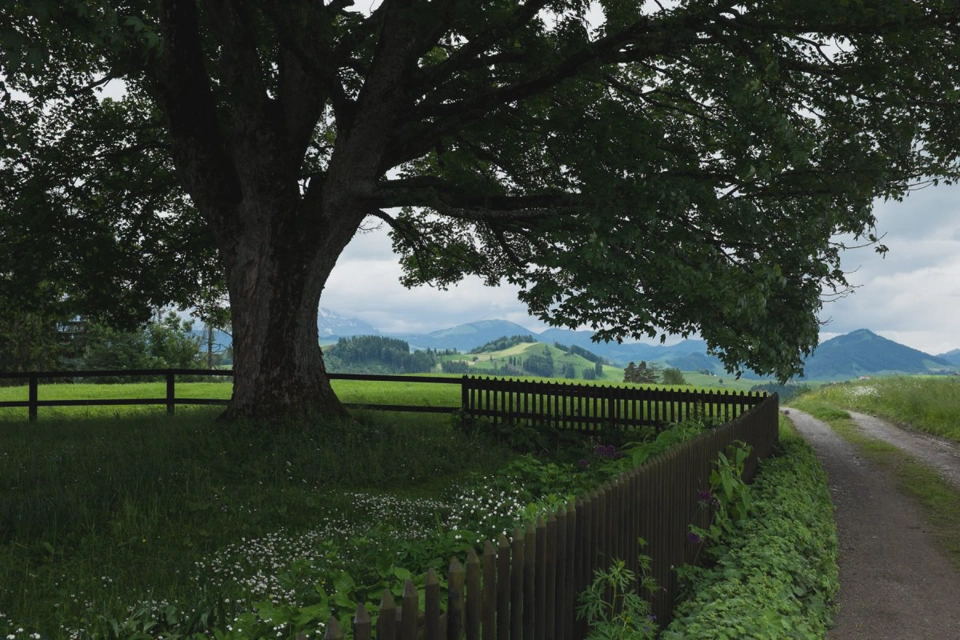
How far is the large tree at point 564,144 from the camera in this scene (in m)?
11.7

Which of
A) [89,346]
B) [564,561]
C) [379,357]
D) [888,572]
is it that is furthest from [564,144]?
[379,357]

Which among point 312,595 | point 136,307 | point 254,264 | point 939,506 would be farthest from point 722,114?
point 136,307

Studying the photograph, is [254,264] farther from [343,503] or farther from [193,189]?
[343,503]

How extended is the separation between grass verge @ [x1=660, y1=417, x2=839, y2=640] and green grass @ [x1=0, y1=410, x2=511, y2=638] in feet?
10.5

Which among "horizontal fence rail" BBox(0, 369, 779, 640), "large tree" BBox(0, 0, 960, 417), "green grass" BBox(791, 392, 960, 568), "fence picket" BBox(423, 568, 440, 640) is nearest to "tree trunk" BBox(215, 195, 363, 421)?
"large tree" BBox(0, 0, 960, 417)

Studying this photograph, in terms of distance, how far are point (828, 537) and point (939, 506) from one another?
4.11m

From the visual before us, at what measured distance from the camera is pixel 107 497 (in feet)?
30.5

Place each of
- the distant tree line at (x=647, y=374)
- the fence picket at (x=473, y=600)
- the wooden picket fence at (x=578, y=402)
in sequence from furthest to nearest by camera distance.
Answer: the distant tree line at (x=647, y=374) < the wooden picket fence at (x=578, y=402) < the fence picket at (x=473, y=600)

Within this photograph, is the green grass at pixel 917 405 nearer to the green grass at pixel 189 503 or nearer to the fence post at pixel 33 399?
the green grass at pixel 189 503

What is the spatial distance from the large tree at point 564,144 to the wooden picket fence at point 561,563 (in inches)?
196

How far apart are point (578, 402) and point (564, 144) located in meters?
6.33

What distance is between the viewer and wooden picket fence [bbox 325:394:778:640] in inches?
111

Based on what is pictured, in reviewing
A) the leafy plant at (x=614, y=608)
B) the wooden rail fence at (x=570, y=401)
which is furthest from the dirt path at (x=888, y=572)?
the wooden rail fence at (x=570, y=401)

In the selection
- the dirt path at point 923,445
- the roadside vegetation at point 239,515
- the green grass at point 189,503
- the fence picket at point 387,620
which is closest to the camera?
the fence picket at point 387,620
